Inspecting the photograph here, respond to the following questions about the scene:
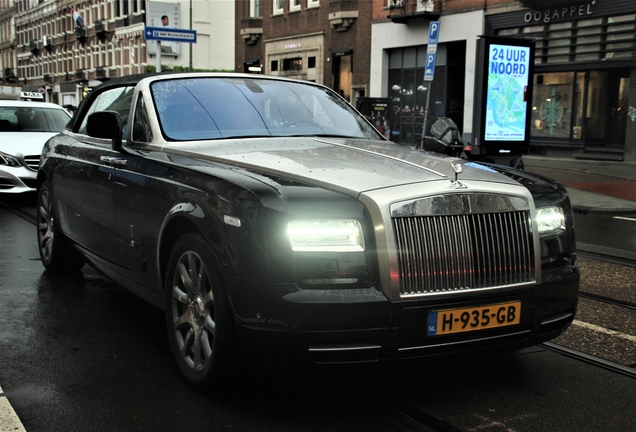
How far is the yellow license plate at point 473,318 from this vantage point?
3.46 m

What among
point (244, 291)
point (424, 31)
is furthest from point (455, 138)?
point (424, 31)

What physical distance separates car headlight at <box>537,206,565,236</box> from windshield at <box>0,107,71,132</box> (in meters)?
11.3

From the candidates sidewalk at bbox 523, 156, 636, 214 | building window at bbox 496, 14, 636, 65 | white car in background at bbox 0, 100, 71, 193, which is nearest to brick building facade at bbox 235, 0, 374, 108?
building window at bbox 496, 14, 636, 65

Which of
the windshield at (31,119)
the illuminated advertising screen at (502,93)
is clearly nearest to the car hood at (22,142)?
the windshield at (31,119)

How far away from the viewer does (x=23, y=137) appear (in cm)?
1300

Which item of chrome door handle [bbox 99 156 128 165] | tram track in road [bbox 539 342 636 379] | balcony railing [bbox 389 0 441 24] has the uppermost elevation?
balcony railing [bbox 389 0 441 24]

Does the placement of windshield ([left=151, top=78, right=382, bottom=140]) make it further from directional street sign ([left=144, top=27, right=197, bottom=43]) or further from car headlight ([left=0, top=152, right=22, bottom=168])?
directional street sign ([left=144, top=27, right=197, bottom=43])

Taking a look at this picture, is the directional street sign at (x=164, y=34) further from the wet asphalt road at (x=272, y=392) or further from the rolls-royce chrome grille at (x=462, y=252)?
the rolls-royce chrome grille at (x=462, y=252)

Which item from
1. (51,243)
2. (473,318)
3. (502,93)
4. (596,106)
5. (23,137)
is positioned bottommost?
(51,243)

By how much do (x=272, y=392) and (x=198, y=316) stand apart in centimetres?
52

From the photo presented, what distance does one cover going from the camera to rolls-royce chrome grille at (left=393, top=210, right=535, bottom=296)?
346cm

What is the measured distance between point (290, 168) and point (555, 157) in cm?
2369

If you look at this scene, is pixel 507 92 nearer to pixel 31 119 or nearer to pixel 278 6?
pixel 31 119

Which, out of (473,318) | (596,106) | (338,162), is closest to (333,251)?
(473,318)
